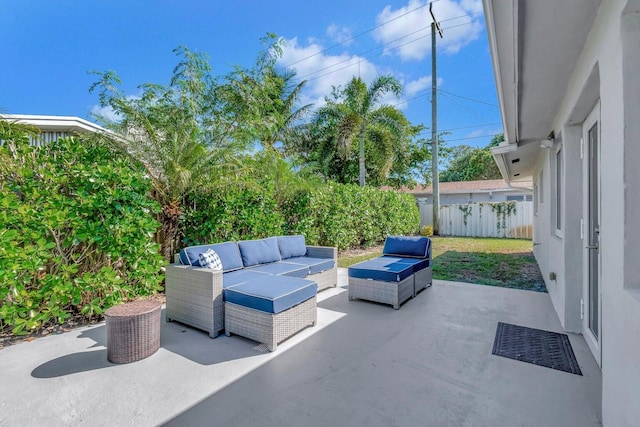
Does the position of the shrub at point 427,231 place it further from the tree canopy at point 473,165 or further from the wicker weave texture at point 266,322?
the tree canopy at point 473,165

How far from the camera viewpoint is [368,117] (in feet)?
44.2

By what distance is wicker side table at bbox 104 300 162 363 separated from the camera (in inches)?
116

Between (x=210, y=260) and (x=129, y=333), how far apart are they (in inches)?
52.9

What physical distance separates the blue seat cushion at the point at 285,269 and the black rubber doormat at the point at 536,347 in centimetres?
282

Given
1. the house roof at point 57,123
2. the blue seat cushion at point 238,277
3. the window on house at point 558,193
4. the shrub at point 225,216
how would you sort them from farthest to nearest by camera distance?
the house roof at point 57,123
the shrub at point 225,216
the window on house at point 558,193
the blue seat cushion at point 238,277

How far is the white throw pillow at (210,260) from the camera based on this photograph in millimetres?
4074

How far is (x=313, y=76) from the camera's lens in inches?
625

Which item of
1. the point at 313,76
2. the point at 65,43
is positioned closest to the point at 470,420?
the point at 65,43

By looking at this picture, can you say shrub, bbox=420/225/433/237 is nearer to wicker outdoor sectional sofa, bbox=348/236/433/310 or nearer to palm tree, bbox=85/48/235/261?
wicker outdoor sectional sofa, bbox=348/236/433/310

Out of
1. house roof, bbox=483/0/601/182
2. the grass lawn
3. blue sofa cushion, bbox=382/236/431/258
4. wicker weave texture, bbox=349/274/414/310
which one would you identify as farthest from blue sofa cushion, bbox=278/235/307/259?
house roof, bbox=483/0/601/182

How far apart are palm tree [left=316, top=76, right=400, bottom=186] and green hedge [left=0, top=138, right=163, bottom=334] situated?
9937 mm

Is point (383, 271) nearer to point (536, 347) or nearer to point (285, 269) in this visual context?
point (285, 269)

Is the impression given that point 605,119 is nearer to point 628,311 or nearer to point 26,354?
point 628,311

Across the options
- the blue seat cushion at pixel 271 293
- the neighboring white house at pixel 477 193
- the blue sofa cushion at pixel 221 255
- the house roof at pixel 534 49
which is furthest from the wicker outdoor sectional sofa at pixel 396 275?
the neighboring white house at pixel 477 193
